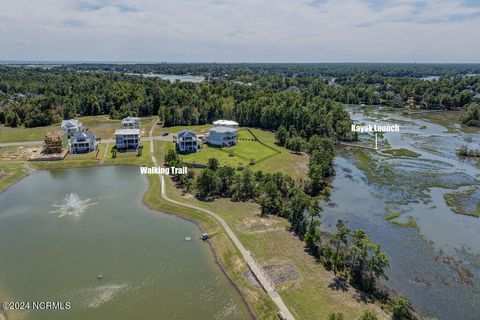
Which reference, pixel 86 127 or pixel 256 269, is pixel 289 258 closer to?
pixel 256 269

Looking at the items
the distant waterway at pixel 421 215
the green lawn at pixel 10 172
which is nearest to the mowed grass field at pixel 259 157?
the distant waterway at pixel 421 215

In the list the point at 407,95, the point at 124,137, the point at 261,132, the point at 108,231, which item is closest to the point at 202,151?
the point at 124,137

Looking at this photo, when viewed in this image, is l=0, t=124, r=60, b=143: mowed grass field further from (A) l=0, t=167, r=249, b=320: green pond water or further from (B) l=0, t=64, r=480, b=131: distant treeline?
(A) l=0, t=167, r=249, b=320: green pond water

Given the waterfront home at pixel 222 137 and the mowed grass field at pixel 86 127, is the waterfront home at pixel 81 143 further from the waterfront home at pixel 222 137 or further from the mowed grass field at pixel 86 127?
the waterfront home at pixel 222 137

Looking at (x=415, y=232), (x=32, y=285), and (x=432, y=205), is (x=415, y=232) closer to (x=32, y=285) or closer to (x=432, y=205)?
(x=432, y=205)

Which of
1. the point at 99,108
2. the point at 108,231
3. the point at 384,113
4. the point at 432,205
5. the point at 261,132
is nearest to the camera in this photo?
the point at 108,231

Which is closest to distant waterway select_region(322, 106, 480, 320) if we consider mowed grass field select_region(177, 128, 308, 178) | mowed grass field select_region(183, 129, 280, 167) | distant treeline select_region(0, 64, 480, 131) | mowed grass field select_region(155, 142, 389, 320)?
mowed grass field select_region(155, 142, 389, 320)

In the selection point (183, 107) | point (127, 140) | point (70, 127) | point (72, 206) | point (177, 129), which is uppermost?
point (183, 107)

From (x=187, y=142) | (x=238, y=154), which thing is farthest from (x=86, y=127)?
(x=238, y=154)
